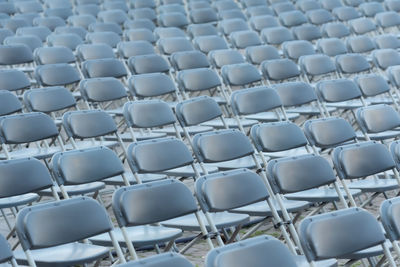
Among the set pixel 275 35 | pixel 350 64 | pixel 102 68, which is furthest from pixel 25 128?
pixel 275 35

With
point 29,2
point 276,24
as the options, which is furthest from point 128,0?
point 276,24

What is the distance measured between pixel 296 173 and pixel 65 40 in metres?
5.76

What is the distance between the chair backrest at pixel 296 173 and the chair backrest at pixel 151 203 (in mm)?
647

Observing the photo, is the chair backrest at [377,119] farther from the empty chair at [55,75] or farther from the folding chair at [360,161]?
the empty chair at [55,75]

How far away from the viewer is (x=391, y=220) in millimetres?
4195

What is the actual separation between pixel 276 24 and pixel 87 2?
3.28 m

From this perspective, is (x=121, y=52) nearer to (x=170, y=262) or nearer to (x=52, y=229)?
(x=52, y=229)

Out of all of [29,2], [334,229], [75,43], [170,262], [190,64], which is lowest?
[334,229]

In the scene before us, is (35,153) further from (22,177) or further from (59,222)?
(59,222)

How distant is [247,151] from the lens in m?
5.83

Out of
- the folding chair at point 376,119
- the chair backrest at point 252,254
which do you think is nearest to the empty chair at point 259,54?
the folding chair at point 376,119

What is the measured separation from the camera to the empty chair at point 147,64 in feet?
28.5

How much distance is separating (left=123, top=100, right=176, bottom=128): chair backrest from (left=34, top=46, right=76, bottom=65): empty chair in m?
2.61

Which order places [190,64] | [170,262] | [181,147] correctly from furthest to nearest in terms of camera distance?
1. [190,64]
2. [181,147]
3. [170,262]
